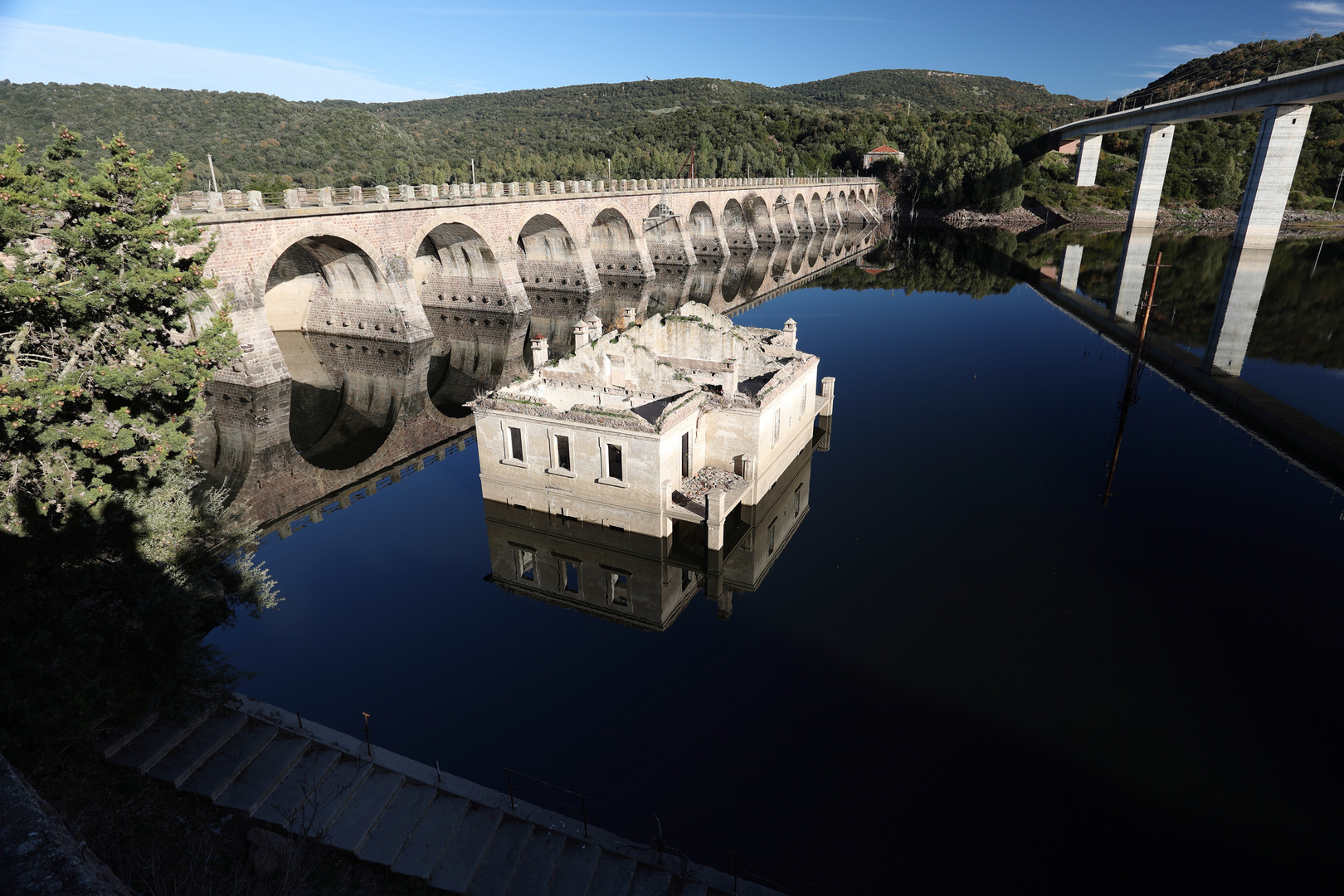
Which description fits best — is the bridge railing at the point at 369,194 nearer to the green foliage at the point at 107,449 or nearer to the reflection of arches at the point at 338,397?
the reflection of arches at the point at 338,397

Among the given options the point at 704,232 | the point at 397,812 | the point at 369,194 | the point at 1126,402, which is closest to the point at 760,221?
the point at 704,232

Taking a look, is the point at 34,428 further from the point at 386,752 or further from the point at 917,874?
the point at 917,874

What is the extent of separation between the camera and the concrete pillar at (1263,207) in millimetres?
64688

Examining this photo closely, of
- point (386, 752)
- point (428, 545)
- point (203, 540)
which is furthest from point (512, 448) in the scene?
point (386, 752)

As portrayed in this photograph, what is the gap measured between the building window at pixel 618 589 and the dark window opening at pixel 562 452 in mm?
4573

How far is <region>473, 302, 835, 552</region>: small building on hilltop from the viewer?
25000 millimetres

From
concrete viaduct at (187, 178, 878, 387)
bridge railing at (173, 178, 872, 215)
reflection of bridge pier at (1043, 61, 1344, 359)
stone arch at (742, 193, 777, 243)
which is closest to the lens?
bridge railing at (173, 178, 872, 215)

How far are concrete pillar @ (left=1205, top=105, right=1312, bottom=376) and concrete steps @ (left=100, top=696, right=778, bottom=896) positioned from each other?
67600 mm

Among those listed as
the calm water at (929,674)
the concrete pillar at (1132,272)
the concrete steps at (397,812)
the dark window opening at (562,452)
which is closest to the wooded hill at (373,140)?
the dark window opening at (562,452)

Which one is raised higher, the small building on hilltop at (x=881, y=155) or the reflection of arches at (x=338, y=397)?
the small building on hilltop at (x=881, y=155)

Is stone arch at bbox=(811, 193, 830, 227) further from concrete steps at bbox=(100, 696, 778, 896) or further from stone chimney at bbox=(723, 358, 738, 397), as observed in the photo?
concrete steps at bbox=(100, 696, 778, 896)

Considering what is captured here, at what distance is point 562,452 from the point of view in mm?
26328

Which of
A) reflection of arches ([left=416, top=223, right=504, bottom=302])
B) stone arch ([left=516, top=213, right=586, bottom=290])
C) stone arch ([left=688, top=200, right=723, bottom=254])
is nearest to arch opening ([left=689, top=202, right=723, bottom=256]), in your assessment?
stone arch ([left=688, top=200, right=723, bottom=254])

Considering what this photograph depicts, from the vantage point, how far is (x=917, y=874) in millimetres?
14078
